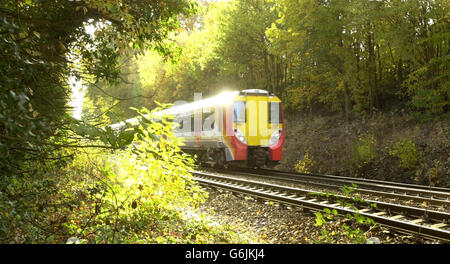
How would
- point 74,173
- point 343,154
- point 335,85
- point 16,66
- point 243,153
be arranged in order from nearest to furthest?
point 16,66 → point 74,173 → point 243,153 → point 343,154 → point 335,85

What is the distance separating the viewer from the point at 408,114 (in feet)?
53.9

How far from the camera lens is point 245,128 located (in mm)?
13469

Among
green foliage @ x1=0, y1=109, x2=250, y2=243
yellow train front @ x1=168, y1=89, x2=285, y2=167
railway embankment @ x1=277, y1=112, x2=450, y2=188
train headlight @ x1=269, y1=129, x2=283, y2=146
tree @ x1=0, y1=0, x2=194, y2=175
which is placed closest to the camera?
tree @ x1=0, y1=0, x2=194, y2=175

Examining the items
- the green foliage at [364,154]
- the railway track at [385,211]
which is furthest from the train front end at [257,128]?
the railway track at [385,211]

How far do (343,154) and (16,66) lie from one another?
1409 centimetres

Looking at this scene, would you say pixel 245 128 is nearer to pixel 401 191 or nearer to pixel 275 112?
pixel 275 112

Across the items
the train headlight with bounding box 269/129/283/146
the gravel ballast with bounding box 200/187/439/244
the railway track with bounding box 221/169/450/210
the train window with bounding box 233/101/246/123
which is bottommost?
the gravel ballast with bounding box 200/187/439/244

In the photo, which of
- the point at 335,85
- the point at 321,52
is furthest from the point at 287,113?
the point at 321,52

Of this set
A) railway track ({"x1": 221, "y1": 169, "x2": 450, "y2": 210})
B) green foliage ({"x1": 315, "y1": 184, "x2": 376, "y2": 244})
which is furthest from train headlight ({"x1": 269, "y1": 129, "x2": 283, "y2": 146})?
green foliage ({"x1": 315, "y1": 184, "x2": 376, "y2": 244})

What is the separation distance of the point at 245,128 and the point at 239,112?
632 millimetres

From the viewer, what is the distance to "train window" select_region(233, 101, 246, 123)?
43.7 ft

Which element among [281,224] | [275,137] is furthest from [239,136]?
[281,224]

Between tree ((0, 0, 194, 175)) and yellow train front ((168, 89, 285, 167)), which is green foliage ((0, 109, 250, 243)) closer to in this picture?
tree ((0, 0, 194, 175))
